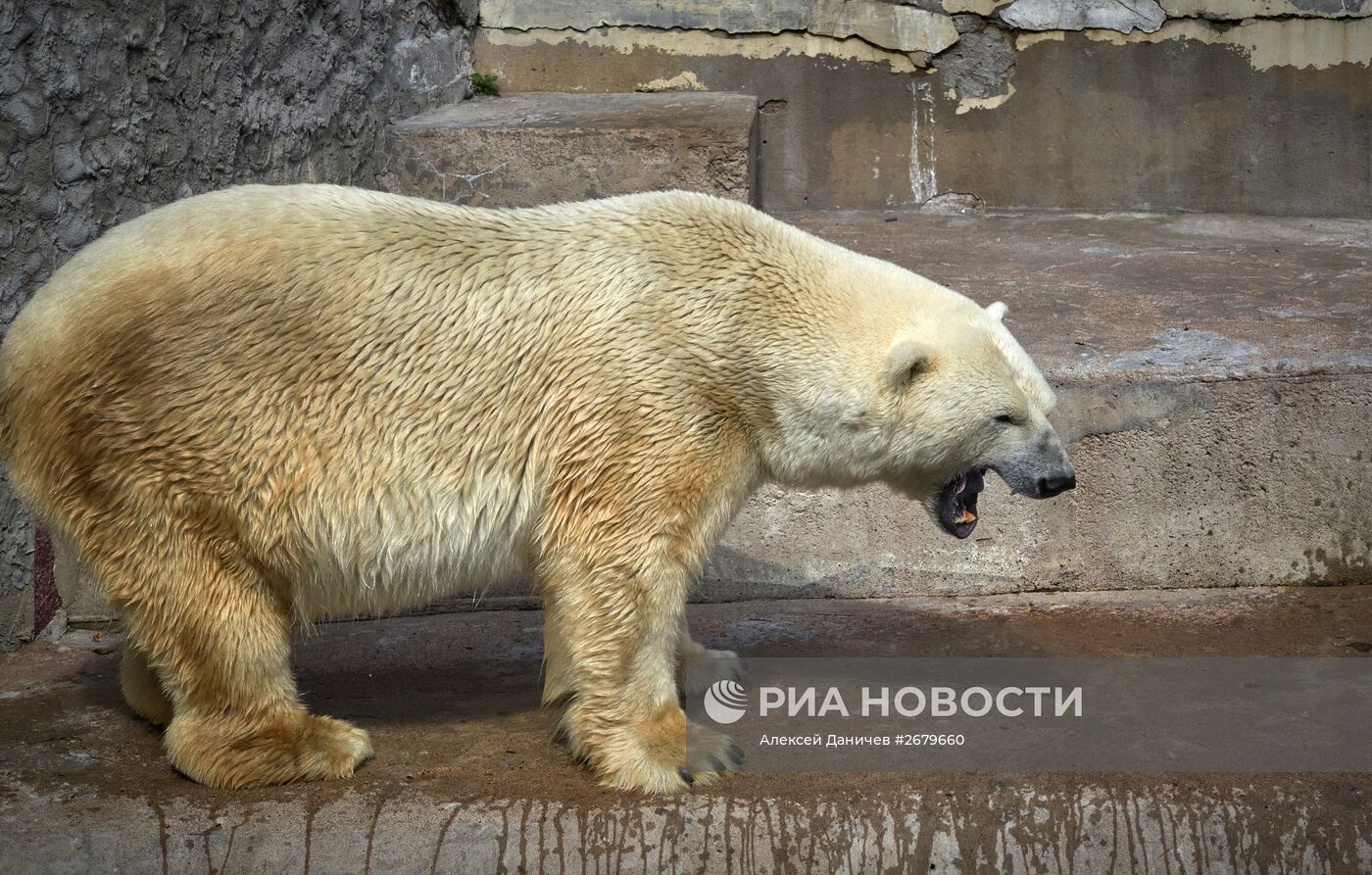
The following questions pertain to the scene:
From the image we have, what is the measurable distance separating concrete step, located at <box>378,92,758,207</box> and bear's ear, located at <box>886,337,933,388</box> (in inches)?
109

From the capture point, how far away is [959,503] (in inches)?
129

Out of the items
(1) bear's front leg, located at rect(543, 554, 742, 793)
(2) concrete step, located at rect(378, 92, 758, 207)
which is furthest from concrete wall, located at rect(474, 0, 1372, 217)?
(1) bear's front leg, located at rect(543, 554, 742, 793)

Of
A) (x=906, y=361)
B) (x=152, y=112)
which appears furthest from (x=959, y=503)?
(x=152, y=112)

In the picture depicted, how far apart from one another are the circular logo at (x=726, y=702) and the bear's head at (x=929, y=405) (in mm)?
705

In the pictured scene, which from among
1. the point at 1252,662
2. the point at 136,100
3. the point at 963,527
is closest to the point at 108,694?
the point at 136,100

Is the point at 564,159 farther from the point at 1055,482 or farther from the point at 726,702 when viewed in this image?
the point at 1055,482

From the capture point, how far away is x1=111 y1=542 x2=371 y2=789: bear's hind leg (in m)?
2.92

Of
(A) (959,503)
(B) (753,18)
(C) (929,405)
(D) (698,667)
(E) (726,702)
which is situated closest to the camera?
(C) (929,405)

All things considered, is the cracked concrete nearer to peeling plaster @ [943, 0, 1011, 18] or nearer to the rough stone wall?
the rough stone wall

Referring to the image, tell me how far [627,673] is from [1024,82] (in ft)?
16.2

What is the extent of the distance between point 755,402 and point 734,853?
3.19 ft

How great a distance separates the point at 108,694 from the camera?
3.66 metres

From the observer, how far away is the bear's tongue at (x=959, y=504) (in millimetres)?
3229

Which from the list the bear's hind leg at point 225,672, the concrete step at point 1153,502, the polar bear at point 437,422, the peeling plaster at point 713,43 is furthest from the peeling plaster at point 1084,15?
the bear's hind leg at point 225,672
